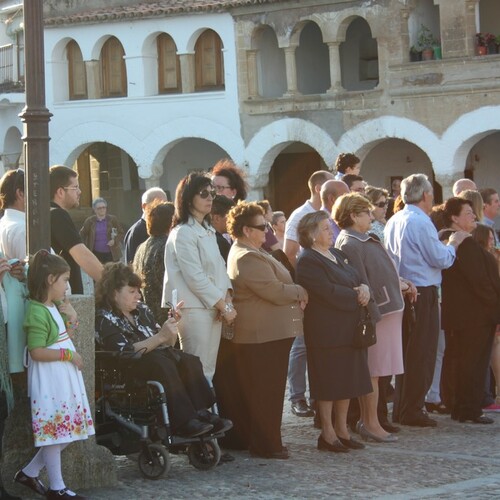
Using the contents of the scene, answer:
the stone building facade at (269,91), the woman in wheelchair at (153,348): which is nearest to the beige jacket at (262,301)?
the woman in wheelchair at (153,348)

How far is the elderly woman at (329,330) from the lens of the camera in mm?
10664

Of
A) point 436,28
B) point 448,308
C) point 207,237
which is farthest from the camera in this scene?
point 436,28

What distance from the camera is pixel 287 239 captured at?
1265 cm

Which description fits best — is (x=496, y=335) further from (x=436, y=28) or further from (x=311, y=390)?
(x=436, y=28)

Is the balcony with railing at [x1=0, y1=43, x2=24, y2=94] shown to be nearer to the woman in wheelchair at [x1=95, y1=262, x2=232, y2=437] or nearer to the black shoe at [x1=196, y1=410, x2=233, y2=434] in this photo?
the woman in wheelchair at [x1=95, y1=262, x2=232, y2=437]

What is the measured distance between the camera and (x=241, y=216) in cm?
1059

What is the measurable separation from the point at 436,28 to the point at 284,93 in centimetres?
419

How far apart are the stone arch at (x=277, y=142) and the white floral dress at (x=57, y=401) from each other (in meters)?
23.5

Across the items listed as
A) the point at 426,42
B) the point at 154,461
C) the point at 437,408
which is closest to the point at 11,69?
the point at 426,42

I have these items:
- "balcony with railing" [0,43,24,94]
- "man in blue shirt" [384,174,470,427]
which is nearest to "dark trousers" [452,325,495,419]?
"man in blue shirt" [384,174,470,427]

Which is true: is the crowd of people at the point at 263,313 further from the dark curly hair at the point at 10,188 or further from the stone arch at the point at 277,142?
the stone arch at the point at 277,142

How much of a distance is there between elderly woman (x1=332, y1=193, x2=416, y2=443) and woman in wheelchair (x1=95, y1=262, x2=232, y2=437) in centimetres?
Result: 171

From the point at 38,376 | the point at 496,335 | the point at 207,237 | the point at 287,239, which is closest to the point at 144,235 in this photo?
the point at 287,239

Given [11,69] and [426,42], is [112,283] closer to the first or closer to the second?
[426,42]
